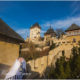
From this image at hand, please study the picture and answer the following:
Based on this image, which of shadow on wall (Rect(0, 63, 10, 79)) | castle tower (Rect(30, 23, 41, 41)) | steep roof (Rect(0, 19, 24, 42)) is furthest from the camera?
castle tower (Rect(30, 23, 41, 41))

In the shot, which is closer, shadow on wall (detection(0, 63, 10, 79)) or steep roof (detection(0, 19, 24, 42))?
shadow on wall (detection(0, 63, 10, 79))

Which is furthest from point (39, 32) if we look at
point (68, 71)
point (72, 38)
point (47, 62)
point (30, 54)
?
point (68, 71)

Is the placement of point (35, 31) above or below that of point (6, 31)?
above

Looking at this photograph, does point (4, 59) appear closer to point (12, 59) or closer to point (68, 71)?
point (12, 59)

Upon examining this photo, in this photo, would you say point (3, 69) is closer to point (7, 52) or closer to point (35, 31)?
point (7, 52)

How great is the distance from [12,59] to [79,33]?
22.8 meters

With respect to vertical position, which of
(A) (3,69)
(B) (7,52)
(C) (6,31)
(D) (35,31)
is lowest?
(A) (3,69)

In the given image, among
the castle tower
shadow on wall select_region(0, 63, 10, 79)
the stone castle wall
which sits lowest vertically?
shadow on wall select_region(0, 63, 10, 79)

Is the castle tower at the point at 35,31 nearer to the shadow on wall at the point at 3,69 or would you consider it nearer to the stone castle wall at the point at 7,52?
the stone castle wall at the point at 7,52

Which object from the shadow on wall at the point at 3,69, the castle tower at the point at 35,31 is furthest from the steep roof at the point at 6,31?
the castle tower at the point at 35,31

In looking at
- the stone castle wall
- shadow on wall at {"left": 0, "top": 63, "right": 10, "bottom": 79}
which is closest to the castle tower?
the stone castle wall

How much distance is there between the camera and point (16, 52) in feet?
19.9

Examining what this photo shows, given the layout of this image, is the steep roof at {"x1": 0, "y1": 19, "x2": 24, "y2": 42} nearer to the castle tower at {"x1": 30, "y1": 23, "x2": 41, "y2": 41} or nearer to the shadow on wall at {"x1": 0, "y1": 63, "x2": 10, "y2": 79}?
the shadow on wall at {"x1": 0, "y1": 63, "x2": 10, "y2": 79}

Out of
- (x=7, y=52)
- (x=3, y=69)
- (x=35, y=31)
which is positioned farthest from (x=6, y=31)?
(x=35, y=31)
